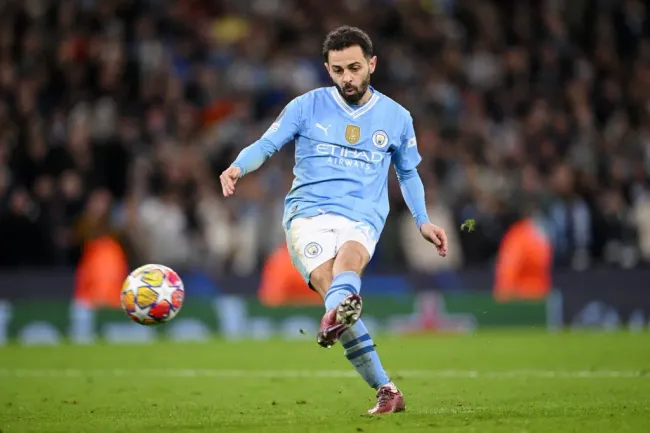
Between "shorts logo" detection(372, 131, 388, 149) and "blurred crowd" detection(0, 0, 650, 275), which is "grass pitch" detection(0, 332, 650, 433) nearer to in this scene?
"shorts logo" detection(372, 131, 388, 149)

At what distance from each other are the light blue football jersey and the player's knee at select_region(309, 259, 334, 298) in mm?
396

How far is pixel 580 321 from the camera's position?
60.7 feet

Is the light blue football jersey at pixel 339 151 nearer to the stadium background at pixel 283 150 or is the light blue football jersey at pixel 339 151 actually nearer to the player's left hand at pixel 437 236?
the player's left hand at pixel 437 236

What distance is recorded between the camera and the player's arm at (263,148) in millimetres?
7621

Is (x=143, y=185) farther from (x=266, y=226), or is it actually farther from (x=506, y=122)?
(x=506, y=122)

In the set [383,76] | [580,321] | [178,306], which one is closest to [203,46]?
[383,76]

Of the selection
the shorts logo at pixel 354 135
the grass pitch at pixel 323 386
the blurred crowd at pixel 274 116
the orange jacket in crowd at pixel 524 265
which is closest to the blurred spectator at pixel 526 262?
the orange jacket in crowd at pixel 524 265

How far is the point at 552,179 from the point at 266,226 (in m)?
4.70

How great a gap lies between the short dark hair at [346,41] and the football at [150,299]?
2.42m

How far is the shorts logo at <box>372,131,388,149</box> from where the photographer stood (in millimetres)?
8344

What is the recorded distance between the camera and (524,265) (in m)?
18.6

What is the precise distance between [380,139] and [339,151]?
11.6 inches

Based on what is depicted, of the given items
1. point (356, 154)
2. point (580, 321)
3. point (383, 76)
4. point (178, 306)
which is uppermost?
point (383, 76)

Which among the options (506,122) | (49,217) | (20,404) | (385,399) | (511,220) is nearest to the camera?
(385,399)
